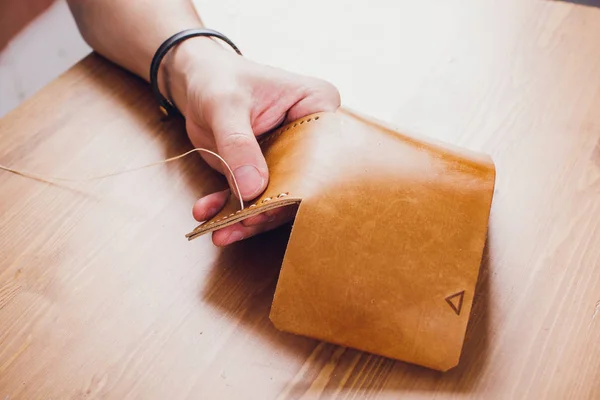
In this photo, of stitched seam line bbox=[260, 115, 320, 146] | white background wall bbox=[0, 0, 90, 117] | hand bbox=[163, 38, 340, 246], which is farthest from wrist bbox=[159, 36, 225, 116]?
white background wall bbox=[0, 0, 90, 117]

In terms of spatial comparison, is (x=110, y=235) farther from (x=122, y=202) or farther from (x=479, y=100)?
(x=479, y=100)

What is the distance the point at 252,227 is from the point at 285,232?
41 millimetres

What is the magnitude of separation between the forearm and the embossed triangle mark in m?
0.49

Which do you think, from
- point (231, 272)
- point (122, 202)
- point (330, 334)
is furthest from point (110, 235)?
point (330, 334)

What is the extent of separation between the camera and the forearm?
0.69m

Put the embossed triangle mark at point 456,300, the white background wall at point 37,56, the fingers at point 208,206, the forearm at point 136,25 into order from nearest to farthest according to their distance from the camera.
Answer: the embossed triangle mark at point 456,300 → the fingers at point 208,206 → the forearm at point 136,25 → the white background wall at point 37,56

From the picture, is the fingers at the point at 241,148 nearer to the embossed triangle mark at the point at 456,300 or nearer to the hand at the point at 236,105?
the hand at the point at 236,105

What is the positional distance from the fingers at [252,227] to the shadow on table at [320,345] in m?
0.02

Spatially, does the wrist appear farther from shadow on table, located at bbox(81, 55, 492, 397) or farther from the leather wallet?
the leather wallet

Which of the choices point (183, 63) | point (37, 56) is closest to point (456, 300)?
point (183, 63)

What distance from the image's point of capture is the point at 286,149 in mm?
544

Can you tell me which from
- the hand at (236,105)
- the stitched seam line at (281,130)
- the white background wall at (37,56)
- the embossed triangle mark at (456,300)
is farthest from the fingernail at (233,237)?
the white background wall at (37,56)

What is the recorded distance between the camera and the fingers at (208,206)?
57 cm

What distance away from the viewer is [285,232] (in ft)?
1.89
